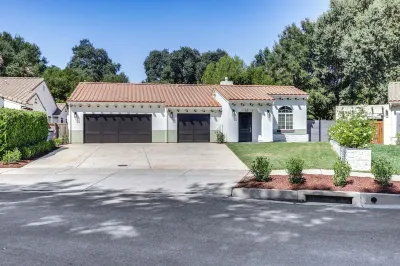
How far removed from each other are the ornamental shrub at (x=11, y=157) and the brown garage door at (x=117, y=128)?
11.1 m

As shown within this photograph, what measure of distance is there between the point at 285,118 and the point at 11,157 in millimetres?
20109

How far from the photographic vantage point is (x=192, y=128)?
27.3 m

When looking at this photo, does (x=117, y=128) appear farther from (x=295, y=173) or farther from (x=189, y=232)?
(x=189, y=232)

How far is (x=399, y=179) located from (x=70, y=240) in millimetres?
9810

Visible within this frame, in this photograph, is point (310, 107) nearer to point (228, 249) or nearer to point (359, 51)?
point (359, 51)

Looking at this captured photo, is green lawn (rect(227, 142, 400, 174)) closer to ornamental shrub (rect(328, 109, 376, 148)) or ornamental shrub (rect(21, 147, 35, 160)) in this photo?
ornamental shrub (rect(328, 109, 376, 148))

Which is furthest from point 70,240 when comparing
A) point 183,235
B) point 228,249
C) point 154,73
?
point 154,73

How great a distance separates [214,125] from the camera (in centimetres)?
2745

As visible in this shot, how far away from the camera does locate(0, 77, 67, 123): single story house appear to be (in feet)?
82.2

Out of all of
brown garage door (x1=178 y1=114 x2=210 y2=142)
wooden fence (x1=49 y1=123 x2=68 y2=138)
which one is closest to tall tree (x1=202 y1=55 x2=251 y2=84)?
brown garage door (x1=178 y1=114 x2=210 y2=142)

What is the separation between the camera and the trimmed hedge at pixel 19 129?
15135 millimetres

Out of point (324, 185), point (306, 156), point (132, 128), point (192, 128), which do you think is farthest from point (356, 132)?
point (132, 128)

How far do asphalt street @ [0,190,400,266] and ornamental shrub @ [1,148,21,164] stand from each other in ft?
21.7

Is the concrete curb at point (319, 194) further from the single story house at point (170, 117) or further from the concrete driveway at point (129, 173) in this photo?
the single story house at point (170, 117)
